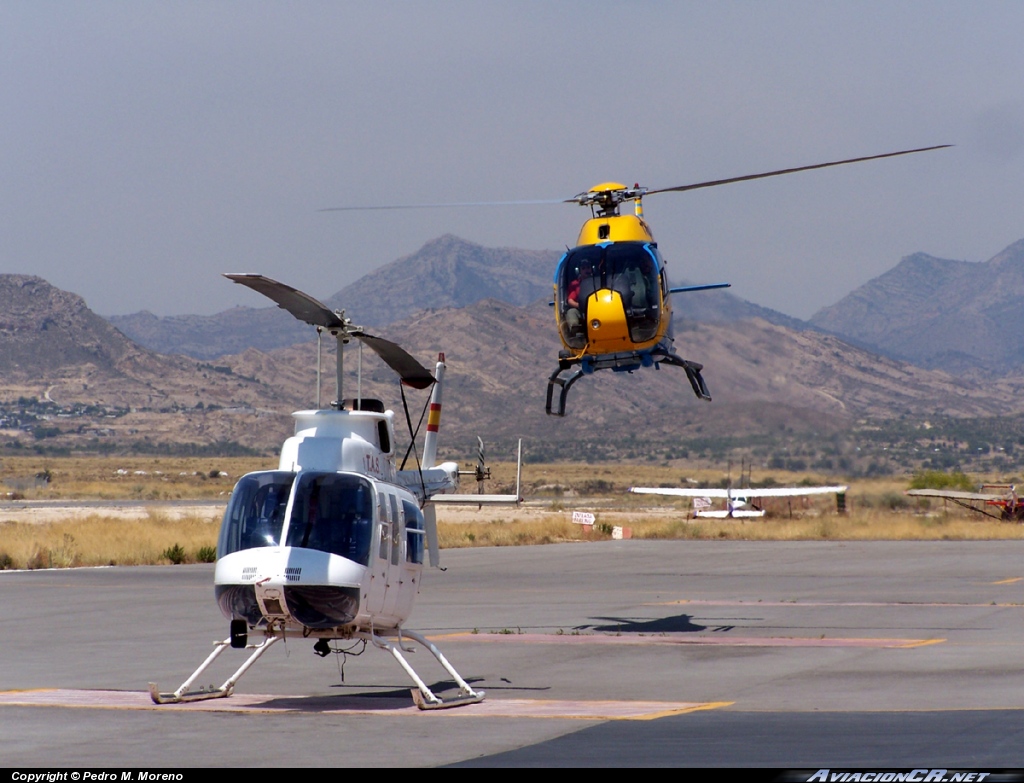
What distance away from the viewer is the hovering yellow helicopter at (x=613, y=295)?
2314 centimetres

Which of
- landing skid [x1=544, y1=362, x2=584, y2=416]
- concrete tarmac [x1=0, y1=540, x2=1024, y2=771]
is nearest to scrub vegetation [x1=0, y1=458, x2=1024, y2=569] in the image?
concrete tarmac [x1=0, y1=540, x2=1024, y2=771]

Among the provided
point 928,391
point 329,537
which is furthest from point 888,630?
point 928,391

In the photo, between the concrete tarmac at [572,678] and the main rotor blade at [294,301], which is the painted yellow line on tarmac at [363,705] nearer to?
the concrete tarmac at [572,678]

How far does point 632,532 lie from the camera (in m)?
58.8

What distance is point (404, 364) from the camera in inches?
632

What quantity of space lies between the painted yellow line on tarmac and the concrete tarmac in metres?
0.05

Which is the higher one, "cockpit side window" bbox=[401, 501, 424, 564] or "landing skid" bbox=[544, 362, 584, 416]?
"landing skid" bbox=[544, 362, 584, 416]

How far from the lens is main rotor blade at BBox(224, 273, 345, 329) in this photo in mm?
13484

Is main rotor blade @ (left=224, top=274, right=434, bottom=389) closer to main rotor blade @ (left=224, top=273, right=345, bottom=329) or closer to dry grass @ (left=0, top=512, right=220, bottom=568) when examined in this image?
main rotor blade @ (left=224, top=273, right=345, bottom=329)

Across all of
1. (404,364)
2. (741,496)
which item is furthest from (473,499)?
(741,496)

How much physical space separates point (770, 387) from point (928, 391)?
93.3 meters

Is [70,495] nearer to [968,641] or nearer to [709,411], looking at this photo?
[709,411]

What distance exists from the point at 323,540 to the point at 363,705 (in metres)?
2.13

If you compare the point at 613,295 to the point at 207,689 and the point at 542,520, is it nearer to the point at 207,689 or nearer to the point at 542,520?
the point at 207,689
